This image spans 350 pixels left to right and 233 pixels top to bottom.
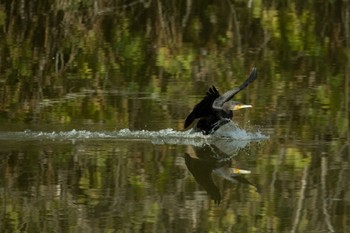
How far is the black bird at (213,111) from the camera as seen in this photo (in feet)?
35.4

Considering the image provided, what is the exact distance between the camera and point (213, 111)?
10.9 meters

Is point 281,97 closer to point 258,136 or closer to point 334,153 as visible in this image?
point 258,136

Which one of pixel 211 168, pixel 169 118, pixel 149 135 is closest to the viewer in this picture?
pixel 211 168

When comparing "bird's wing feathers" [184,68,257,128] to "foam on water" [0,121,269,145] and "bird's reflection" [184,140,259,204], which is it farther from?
"bird's reflection" [184,140,259,204]

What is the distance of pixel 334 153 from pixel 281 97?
263cm

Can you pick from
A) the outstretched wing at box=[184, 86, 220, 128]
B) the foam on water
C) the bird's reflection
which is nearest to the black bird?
the outstretched wing at box=[184, 86, 220, 128]

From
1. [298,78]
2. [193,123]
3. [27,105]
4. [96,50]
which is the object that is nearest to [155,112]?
[193,123]

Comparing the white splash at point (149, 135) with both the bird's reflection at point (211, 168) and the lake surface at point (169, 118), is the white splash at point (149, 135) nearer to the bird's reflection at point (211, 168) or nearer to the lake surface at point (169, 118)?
the lake surface at point (169, 118)

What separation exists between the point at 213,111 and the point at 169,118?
26.3 inches

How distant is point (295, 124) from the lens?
10.9 m

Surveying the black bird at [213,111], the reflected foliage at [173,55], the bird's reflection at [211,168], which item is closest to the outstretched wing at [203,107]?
the black bird at [213,111]

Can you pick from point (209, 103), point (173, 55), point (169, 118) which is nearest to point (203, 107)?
point (209, 103)

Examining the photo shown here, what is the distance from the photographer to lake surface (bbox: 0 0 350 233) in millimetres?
7879

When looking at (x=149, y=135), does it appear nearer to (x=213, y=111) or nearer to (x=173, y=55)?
(x=213, y=111)
